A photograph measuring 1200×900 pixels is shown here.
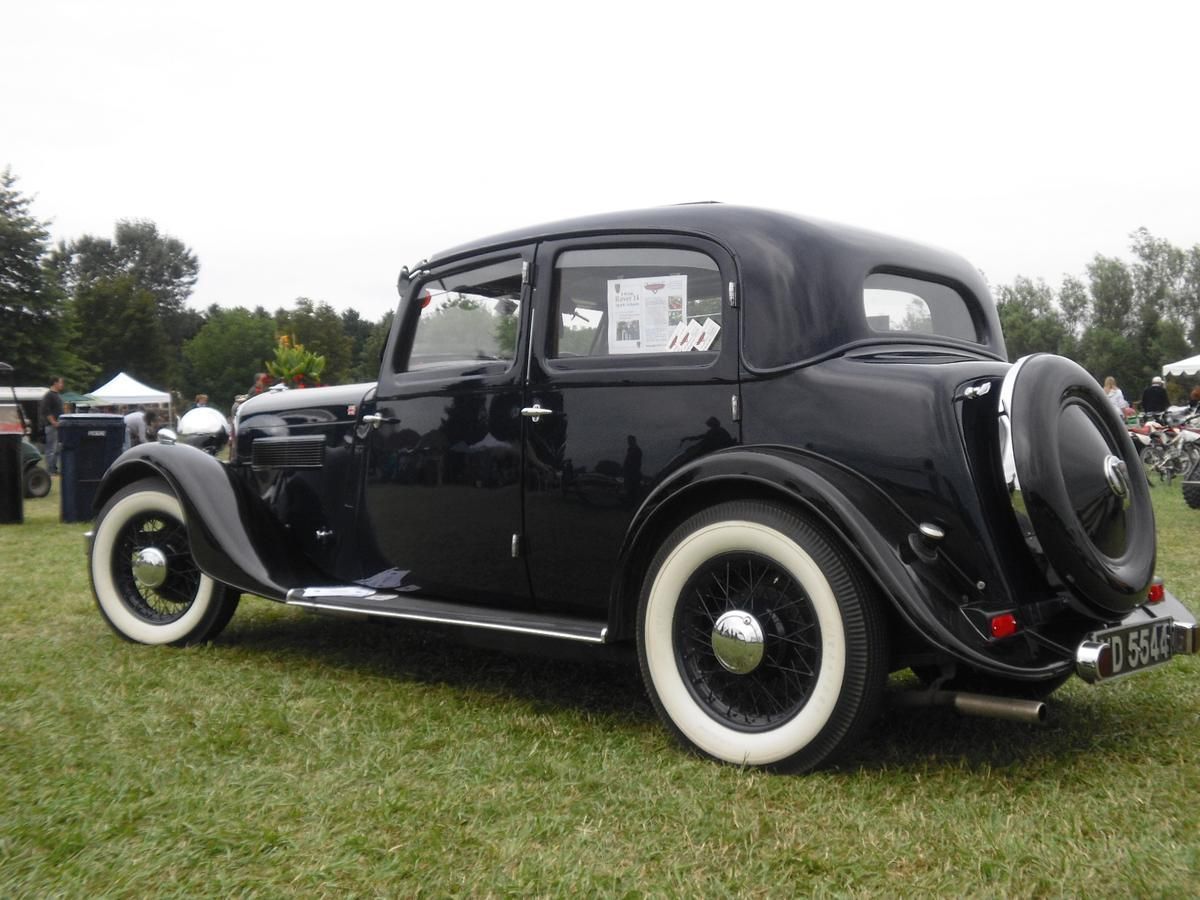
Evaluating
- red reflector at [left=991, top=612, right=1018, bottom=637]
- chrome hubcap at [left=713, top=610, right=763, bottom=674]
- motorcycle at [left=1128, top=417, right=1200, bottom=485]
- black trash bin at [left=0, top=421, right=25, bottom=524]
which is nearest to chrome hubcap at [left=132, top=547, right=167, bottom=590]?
chrome hubcap at [left=713, top=610, right=763, bottom=674]

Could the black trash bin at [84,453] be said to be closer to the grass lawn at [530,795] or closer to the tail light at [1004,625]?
the grass lawn at [530,795]

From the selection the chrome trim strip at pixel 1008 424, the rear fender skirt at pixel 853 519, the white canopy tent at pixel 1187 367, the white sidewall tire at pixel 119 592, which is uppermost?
the white canopy tent at pixel 1187 367

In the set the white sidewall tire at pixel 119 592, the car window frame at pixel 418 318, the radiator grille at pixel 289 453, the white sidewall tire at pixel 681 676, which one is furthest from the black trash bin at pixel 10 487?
the white sidewall tire at pixel 681 676

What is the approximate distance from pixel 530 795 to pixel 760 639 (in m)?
0.79

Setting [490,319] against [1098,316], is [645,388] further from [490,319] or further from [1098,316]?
[1098,316]

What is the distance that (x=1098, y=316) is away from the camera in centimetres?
6181

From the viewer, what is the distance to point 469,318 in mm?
4344

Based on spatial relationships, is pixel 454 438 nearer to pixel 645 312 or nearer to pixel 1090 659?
pixel 645 312

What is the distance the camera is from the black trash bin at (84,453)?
10.6 meters

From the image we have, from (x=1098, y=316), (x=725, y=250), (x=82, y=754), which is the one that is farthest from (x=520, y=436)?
(x=1098, y=316)

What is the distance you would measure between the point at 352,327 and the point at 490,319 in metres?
72.7

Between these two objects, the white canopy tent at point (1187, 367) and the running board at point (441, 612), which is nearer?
the running board at point (441, 612)

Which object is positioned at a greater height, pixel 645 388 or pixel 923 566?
pixel 645 388

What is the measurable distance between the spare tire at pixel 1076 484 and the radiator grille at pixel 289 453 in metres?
3.01
